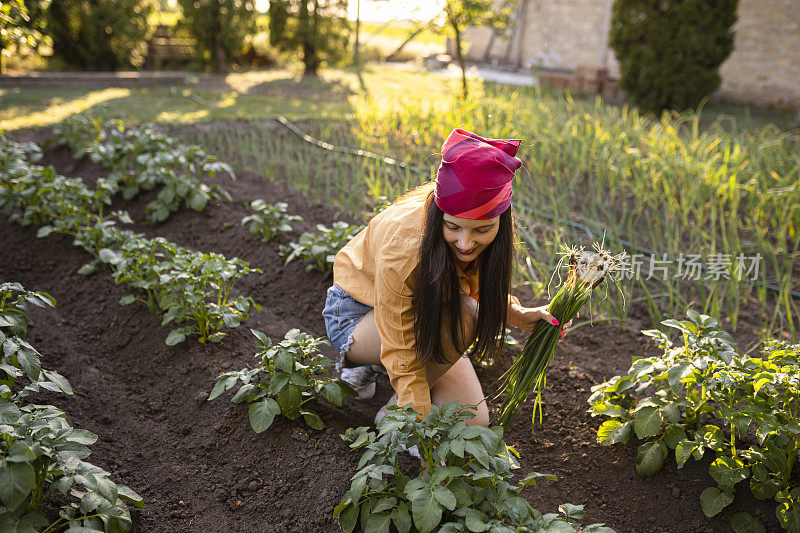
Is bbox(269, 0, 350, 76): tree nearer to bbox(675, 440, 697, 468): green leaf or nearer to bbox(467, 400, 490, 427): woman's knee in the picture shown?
bbox(467, 400, 490, 427): woman's knee

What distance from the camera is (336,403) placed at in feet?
6.00

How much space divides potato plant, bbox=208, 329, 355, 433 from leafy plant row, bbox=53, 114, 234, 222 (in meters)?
1.74

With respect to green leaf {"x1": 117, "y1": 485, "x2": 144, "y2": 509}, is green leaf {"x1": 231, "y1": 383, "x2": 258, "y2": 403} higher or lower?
higher

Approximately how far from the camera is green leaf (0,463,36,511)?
123 cm

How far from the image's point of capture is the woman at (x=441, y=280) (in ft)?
5.00

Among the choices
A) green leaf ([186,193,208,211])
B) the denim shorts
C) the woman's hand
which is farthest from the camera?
green leaf ([186,193,208,211])

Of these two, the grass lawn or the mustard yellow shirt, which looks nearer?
the mustard yellow shirt

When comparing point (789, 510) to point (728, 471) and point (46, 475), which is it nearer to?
point (728, 471)

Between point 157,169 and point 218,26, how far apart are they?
21.3 feet

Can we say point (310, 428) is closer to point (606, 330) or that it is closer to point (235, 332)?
point (235, 332)

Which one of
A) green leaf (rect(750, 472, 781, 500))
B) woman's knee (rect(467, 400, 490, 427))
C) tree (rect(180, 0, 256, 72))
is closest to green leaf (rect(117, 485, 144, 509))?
woman's knee (rect(467, 400, 490, 427))

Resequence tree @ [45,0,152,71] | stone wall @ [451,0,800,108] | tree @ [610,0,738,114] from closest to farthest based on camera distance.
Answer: tree @ [610,0,738,114], stone wall @ [451,0,800,108], tree @ [45,0,152,71]

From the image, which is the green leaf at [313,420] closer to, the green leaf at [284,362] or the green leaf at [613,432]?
the green leaf at [284,362]

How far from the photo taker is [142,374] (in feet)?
7.73
